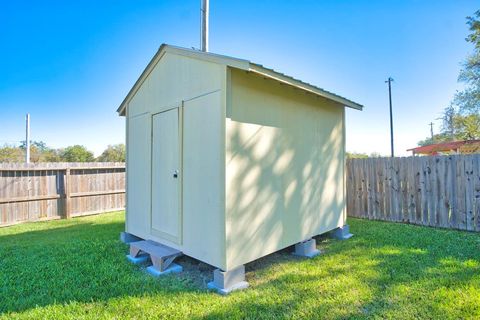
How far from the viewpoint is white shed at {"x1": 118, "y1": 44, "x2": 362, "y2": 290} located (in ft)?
8.96

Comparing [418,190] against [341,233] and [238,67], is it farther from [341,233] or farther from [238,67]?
[238,67]

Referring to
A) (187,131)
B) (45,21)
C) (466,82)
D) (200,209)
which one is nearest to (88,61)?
(45,21)

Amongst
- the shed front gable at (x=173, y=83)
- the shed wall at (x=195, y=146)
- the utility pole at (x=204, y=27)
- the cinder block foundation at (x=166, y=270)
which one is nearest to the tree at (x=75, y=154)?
the shed front gable at (x=173, y=83)

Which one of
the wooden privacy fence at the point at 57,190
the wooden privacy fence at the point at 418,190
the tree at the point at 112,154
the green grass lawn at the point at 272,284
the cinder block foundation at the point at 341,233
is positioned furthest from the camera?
the tree at the point at 112,154

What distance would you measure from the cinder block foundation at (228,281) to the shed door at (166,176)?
2.66ft

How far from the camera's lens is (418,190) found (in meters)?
5.29

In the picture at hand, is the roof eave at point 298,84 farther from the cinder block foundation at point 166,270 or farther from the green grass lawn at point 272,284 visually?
the cinder block foundation at point 166,270

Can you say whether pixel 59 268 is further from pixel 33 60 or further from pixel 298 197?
pixel 33 60

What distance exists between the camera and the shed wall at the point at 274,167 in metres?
2.77

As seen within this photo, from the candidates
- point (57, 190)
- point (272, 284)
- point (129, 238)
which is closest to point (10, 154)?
point (57, 190)

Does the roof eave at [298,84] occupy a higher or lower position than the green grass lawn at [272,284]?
higher

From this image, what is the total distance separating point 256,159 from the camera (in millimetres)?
3016

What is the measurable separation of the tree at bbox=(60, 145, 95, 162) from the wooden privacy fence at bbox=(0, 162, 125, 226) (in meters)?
16.6

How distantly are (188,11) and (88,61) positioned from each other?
372 cm
